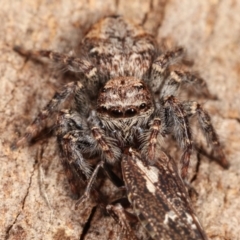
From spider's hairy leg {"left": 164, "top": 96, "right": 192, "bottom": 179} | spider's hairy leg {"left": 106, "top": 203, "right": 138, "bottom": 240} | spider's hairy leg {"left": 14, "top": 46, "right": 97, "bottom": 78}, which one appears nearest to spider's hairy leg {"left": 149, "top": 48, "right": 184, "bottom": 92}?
spider's hairy leg {"left": 164, "top": 96, "right": 192, "bottom": 179}

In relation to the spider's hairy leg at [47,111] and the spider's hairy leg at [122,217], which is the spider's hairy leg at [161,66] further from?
the spider's hairy leg at [122,217]

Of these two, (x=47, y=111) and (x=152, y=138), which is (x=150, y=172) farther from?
(x=47, y=111)

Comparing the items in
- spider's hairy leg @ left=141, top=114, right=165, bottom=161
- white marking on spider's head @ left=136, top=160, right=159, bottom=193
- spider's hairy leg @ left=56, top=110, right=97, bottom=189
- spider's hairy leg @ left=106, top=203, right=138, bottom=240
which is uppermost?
spider's hairy leg @ left=141, top=114, right=165, bottom=161

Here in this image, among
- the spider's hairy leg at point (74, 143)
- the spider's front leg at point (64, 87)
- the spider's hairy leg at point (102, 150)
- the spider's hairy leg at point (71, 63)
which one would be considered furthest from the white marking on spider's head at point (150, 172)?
the spider's hairy leg at point (71, 63)

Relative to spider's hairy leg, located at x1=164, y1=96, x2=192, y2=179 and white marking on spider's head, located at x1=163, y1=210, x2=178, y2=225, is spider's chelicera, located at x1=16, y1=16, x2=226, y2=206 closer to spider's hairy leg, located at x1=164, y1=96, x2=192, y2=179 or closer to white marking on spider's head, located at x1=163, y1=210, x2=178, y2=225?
spider's hairy leg, located at x1=164, y1=96, x2=192, y2=179

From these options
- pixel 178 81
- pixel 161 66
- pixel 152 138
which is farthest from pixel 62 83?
pixel 152 138

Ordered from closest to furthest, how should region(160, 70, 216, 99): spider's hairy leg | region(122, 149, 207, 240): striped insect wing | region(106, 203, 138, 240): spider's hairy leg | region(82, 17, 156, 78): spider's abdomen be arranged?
region(122, 149, 207, 240): striped insect wing < region(106, 203, 138, 240): spider's hairy leg < region(160, 70, 216, 99): spider's hairy leg < region(82, 17, 156, 78): spider's abdomen

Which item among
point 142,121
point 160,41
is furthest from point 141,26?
point 142,121

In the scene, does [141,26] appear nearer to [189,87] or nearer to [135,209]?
[189,87]
